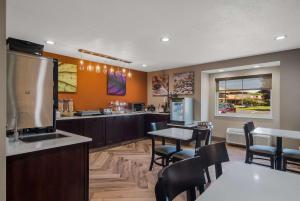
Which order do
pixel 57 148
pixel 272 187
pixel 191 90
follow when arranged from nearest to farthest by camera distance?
pixel 272 187 → pixel 57 148 → pixel 191 90

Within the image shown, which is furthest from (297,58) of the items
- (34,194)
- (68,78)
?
(68,78)

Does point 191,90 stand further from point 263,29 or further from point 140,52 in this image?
point 263,29

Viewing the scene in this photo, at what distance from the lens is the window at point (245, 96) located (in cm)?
458

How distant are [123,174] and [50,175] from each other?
1575 mm

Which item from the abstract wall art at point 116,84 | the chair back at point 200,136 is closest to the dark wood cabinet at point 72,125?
the abstract wall art at point 116,84

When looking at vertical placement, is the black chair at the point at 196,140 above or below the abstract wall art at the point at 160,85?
below

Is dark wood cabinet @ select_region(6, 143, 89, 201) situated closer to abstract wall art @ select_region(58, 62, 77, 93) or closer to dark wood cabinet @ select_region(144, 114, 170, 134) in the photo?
abstract wall art @ select_region(58, 62, 77, 93)

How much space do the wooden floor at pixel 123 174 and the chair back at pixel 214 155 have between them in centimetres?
110

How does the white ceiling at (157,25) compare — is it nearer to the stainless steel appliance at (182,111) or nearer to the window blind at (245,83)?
the window blind at (245,83)

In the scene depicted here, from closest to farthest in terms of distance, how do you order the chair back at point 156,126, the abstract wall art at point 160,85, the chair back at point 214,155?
the chair back at point 214,155, the chair back at point 156,126, the abstract wall art at point 160,85

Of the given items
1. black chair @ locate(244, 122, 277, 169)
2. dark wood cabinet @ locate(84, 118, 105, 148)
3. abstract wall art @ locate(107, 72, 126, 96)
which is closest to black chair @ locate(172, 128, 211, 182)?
black chair @ locate(244, 122, 277, 169)

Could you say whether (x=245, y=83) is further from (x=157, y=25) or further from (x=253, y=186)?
(x=253, y=186)

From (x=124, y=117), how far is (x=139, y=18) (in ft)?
10.2

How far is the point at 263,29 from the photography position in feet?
8.82
